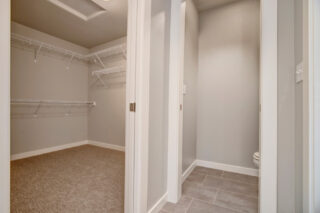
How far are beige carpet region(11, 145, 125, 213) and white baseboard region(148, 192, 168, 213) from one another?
1.11 feet

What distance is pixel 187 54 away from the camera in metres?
2.06

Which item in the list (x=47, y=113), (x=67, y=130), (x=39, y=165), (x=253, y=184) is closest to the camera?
(x=253, y=184)

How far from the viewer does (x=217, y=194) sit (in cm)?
175

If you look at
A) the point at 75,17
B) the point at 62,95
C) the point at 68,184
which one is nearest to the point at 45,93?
the point at 62,95

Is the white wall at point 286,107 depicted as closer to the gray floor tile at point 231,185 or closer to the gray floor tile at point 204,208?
the gray floor tile at point 204,208

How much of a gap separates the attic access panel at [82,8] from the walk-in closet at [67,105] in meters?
0.01

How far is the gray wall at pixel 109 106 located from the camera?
344cm

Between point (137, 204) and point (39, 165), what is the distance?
224cm

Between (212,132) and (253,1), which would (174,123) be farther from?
(253,1)

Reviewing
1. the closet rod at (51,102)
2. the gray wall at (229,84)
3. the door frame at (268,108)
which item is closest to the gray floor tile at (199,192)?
the door frame at (268,108)

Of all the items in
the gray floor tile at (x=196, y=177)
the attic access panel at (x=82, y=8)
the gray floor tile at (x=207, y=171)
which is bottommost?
the gray floor tile at (x=207, y=171)

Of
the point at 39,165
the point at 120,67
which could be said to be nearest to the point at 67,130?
the point at 39,165

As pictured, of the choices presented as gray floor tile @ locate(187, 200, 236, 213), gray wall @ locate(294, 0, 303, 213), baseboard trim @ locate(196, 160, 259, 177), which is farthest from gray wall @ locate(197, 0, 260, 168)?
gray wall @ locate(294, 0, 303, 213)
